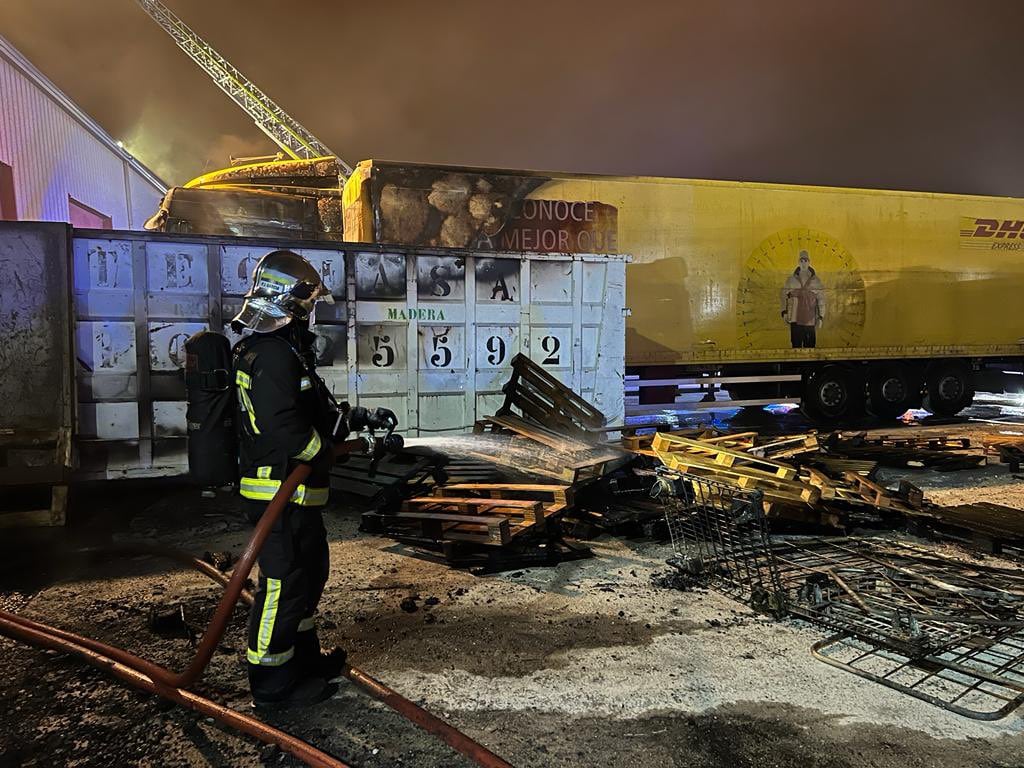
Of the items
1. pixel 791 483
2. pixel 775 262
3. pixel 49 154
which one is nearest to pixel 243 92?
pixel 49 154

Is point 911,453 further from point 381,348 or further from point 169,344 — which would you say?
point 169,344

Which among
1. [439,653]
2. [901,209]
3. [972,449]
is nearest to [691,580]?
[439,653]

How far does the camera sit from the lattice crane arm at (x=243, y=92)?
2816 cm

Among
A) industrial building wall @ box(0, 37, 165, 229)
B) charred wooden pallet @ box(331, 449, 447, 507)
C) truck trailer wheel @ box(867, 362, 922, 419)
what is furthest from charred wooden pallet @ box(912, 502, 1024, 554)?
industrial building wall @ box(0, 37, 165, 229)

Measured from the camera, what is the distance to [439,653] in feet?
11.1

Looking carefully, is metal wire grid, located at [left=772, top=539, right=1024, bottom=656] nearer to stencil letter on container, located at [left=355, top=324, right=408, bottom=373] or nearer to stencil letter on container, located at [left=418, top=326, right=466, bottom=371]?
stencil letter on container, located at [left=418, top=326, right=466, bottom=371]

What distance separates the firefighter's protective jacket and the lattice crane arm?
27922 mm

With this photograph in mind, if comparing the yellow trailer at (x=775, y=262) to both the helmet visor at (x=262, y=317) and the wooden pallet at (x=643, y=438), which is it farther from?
the helmet visor at (x=262, y=317)

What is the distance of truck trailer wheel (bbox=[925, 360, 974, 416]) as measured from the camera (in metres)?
12.0

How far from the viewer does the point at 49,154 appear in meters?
15.9

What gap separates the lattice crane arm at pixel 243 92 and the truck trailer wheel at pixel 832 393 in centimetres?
2396

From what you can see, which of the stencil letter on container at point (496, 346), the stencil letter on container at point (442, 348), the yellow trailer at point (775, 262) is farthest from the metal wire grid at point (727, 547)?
the yellow trailer at point (775, 262)

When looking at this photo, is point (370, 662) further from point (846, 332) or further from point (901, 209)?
point (901, 209)

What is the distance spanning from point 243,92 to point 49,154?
1439 centimetres
